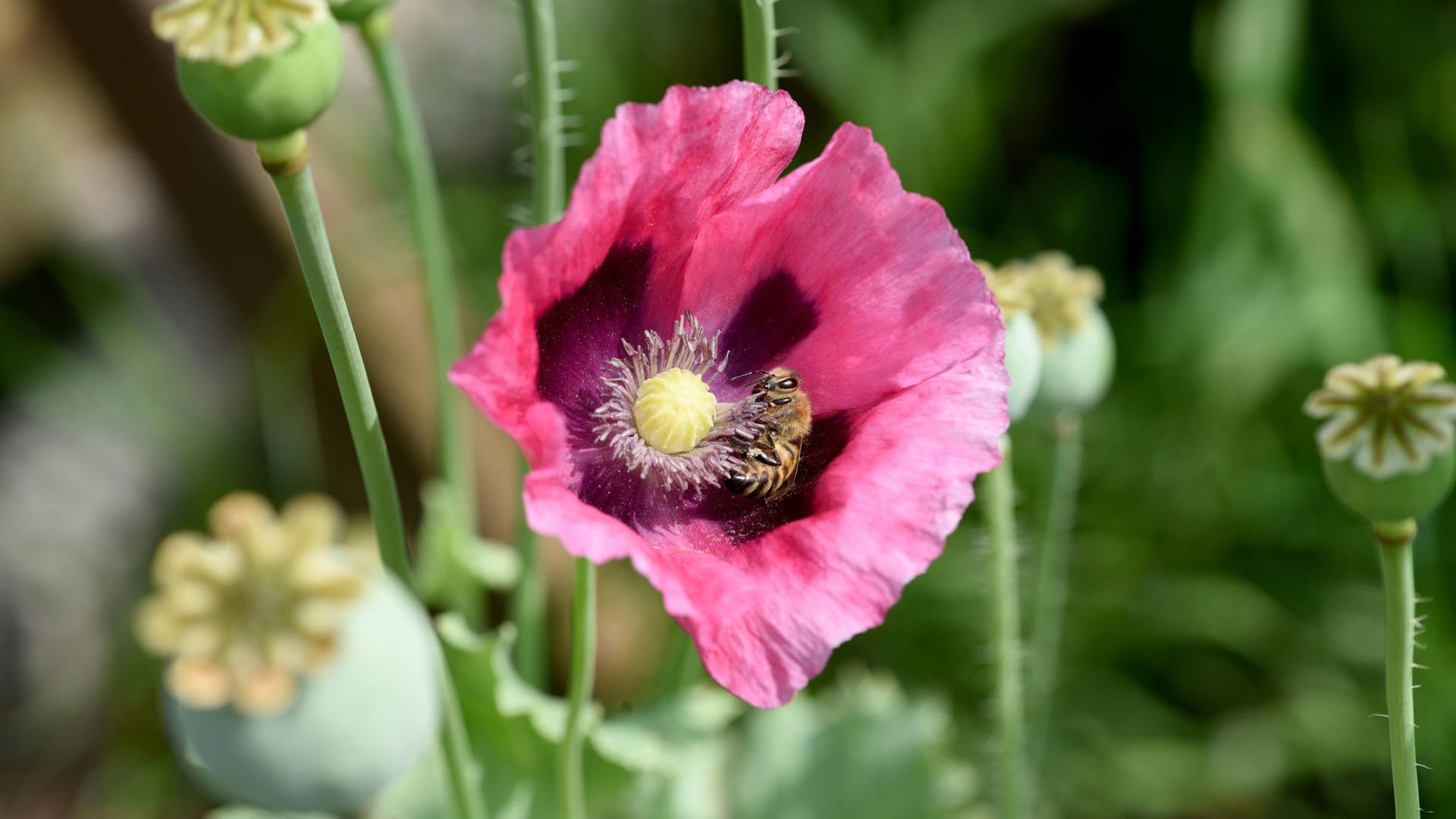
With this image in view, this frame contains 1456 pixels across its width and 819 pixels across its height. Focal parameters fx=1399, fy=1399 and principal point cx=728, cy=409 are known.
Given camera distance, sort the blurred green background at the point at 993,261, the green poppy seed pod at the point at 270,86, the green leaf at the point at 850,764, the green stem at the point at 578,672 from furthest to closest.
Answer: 1. the blurred green background at the point at 993,261
2. the green leaf at the point at 850,764
3. the green stem at the point at 578,672
4. the green poppy seed pod at the point at 270,86

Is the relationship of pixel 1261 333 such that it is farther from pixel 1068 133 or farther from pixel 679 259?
pixel 679 259

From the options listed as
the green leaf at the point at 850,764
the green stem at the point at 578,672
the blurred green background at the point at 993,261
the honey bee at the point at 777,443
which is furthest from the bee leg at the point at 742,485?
the blurred green background at the point at 993,261

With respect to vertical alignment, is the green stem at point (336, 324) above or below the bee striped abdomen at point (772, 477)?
below

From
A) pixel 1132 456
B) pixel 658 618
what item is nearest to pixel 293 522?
pixel 658 618

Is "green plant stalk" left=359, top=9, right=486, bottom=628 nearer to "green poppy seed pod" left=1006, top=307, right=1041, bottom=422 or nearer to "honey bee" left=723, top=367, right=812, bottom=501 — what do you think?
"honey bee" left=723, top=367, right=812, bottom=501

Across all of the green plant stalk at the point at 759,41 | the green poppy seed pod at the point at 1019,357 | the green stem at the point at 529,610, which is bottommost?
the green stem at the point at 529,610

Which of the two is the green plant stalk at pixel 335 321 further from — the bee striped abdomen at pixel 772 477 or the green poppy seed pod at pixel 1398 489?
the green poppy seed pod at pixel 1398 489

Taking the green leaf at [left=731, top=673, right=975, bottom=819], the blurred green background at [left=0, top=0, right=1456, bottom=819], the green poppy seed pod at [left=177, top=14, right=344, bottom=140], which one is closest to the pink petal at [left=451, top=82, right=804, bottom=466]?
the green poppy seed pod at [left=177, top=14, right=344, bottom=140]
